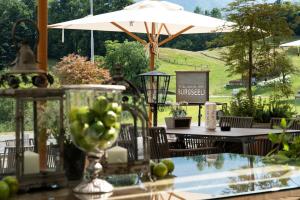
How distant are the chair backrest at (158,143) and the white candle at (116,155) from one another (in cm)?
264

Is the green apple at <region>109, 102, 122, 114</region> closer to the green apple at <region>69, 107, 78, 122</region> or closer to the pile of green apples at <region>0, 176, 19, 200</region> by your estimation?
the green apple at <region>69, 107, 78, 122</region>

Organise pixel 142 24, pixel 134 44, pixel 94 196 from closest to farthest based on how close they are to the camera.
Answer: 1. pixel 94 196
2. pixel 142 24
3. pixel 134 44

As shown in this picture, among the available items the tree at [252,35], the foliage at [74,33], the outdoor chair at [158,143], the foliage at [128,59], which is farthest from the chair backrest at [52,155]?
the foliage at [128,59]

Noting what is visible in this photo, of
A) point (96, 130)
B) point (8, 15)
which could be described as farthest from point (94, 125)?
point (8, 15)

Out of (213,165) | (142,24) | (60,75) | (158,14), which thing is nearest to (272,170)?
(213,165)

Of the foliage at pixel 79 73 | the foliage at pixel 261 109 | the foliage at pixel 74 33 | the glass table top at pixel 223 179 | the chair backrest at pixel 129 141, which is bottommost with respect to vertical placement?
the foliage at pixel 261 109

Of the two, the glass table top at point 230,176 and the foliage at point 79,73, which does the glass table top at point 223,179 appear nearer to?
the glass table top at point 230,176

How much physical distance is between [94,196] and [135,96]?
1.64ft

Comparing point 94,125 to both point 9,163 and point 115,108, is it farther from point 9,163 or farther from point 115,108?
point 9,163

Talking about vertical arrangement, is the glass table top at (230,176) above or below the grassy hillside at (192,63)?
below

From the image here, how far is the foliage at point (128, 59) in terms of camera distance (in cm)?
1764

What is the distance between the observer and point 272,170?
2924 mm

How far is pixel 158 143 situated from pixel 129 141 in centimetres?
261

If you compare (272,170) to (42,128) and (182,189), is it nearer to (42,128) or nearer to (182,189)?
(182,189)
